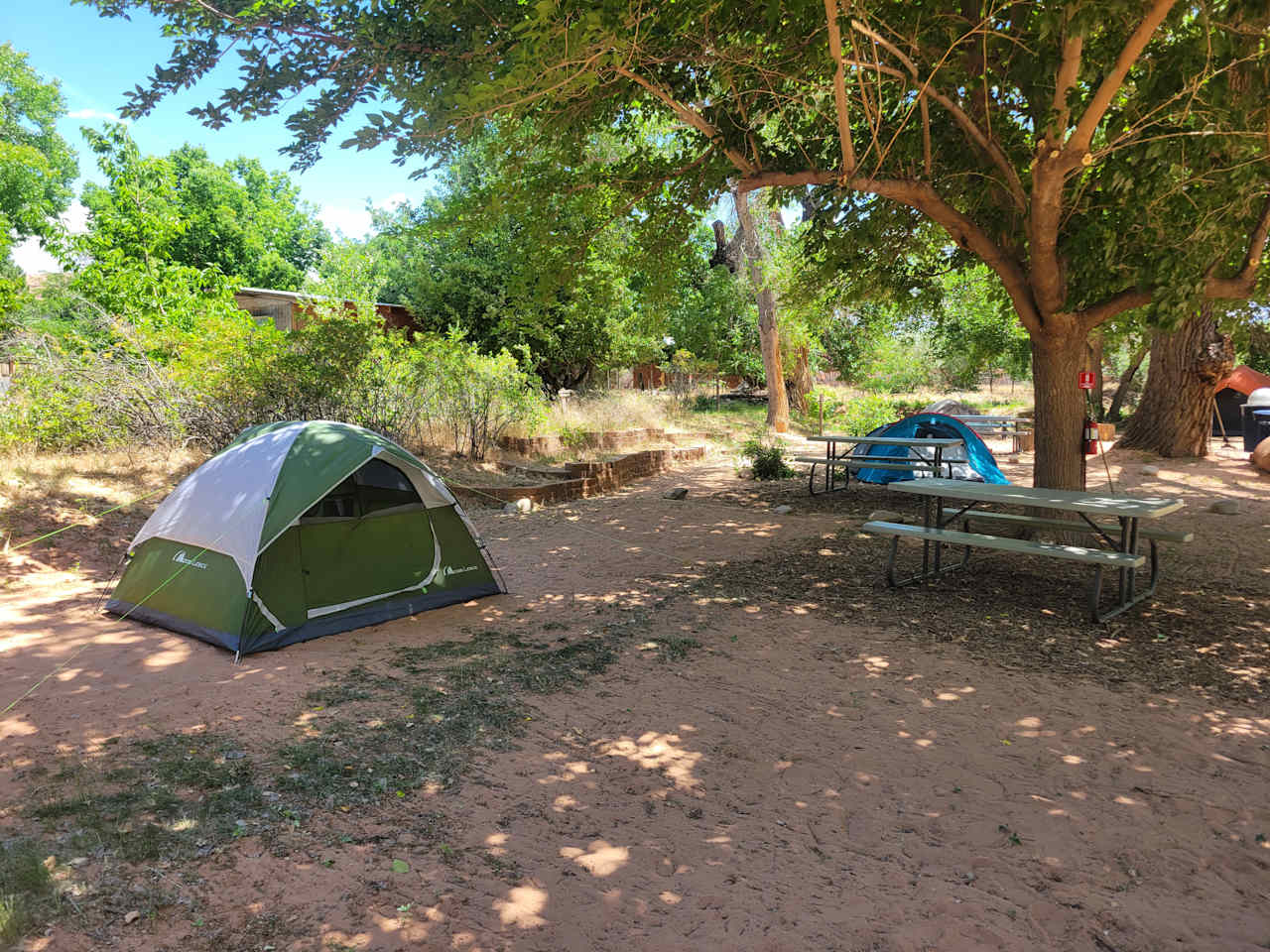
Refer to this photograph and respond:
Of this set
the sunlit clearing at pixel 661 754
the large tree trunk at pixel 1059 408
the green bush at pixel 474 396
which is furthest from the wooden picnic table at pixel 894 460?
the sunlit clearing at pixel 661 754

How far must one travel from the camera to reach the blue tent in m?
11.7

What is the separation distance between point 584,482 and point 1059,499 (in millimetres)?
7072

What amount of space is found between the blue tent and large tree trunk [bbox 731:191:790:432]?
6880mm

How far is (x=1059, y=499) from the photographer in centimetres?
646

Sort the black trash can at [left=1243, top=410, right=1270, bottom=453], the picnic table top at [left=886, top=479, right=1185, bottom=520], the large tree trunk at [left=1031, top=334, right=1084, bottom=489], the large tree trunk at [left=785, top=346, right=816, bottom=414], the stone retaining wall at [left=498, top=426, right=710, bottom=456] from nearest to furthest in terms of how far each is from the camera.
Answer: the picnic table top at [left=886, top=479, right=1185, bottom=520] < the large tree trunk at [left=1031, top=334, right=1084, bottom=489] < the stone retaining wall at [left=498, top=426, right=710, bottom=456] < the black trash can at [left=1243, top=410, right=1270, bottom=453] < the large tree trunk at [left=785, top=346, right=816, bottom=414]

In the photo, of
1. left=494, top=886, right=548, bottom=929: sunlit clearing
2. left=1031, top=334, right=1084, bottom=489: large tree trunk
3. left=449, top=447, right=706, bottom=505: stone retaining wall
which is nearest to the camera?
left=494, top=886, right=548, bottom=929: sunlit clearing

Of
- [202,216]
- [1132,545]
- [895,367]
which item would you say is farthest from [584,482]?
[202,216]

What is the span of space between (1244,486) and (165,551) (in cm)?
1378

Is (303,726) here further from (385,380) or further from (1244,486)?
(1244,486)

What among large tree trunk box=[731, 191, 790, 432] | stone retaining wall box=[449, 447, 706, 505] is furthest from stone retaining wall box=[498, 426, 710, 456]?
large tree trunk box=[731, 191, 790, 432]

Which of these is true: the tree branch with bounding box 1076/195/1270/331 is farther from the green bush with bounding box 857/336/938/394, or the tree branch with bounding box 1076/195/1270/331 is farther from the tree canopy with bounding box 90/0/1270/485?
the green bush with bounding box 857/336/938/394

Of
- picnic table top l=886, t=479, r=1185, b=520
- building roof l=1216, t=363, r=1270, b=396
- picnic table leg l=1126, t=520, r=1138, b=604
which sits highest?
building roof l=1216, t=363, r=1270, b=396

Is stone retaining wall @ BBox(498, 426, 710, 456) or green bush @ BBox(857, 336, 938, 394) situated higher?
green bush @ BBox(857, 336, 938, 394)

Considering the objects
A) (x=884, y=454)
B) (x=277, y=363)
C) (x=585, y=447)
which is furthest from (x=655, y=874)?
(x=585, y=447)
